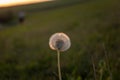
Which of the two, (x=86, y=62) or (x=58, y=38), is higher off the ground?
(x=58, y=38)

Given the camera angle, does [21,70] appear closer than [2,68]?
No

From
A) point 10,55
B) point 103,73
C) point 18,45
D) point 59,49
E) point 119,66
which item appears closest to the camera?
point 59,49

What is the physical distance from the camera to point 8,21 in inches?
1485

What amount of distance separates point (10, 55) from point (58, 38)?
5106mm

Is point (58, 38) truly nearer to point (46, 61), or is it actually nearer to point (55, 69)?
point (55, 69)

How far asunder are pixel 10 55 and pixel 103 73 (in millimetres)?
4801

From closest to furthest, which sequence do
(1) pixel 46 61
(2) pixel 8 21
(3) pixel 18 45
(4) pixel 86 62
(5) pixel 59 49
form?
(5) pixel 59 49 < (4) pixel 86 62 < (1) pixel 46 61 < (3) pixel 18 45 < (2) pixel 8 21

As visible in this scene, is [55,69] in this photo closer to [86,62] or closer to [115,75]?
[86,62]

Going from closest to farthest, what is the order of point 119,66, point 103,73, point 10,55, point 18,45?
point 103,73, point 119,66, point 10,55, point 18,45

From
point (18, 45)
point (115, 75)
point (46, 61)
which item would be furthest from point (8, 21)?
point (115, 75)

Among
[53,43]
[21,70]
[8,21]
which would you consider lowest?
[21,70]

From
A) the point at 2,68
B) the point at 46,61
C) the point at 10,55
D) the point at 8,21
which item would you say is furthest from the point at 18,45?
the point at 8,21

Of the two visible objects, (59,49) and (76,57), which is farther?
(76,57)

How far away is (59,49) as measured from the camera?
11.8 ft
